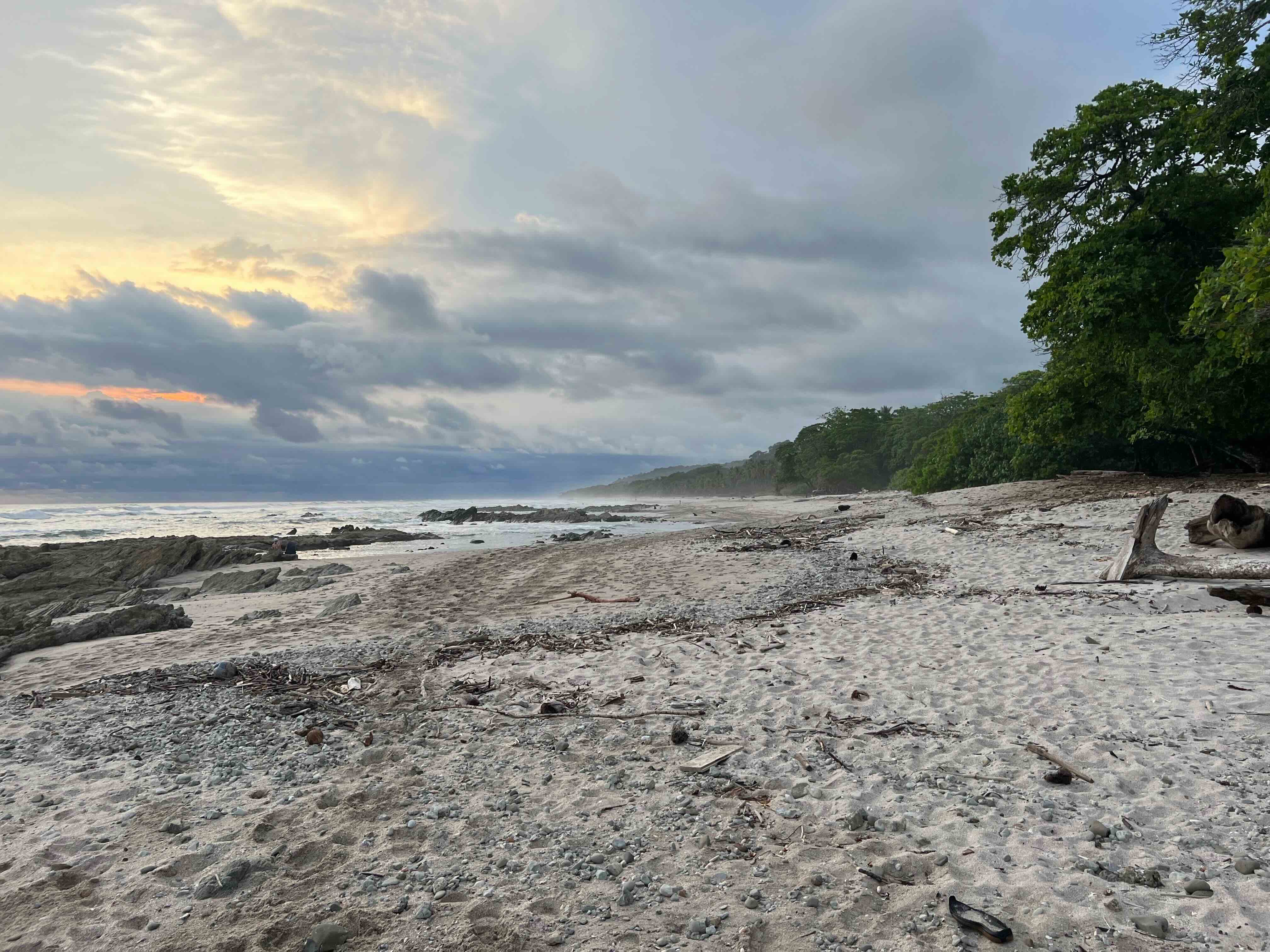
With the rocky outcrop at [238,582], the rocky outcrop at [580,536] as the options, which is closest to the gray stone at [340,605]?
the rocky outcrop at [238,582]

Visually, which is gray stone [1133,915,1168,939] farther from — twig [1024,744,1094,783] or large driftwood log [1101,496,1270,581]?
large driftwood log [1101,496,1270,581]

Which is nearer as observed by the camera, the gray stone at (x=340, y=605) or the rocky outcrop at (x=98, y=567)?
the gray stone at (x=340, y=605)

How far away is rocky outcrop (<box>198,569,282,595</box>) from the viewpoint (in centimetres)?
1594

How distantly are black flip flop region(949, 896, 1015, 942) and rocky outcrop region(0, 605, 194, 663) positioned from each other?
12061mm

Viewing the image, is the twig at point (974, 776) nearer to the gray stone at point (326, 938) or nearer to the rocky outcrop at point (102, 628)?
the gray stone at point (326, 938)

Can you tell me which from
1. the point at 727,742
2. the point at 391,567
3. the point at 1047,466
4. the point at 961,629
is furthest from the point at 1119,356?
the point at 391,567

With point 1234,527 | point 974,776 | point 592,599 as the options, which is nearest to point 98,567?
point 592,599

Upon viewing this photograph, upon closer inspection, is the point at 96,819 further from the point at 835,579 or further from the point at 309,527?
the point at 309,527

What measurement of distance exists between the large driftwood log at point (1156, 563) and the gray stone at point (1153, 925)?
7795mm

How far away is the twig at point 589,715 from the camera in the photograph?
17.9 ft

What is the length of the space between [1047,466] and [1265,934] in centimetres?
2748

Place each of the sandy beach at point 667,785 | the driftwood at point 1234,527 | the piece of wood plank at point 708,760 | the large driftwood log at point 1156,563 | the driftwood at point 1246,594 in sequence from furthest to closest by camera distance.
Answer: the driftwood at point 1234,527
the large driftwood log at point 1156,563
the driftwood at point 1246,594
the piece of wood plank at point 708,760
the sandy beach at point 667,785

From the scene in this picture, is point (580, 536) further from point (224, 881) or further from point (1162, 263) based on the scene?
point (224, 881)

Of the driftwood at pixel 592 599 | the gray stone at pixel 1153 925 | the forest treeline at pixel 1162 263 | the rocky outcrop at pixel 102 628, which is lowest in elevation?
the gray stone at pixel 1153 925
